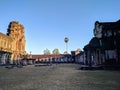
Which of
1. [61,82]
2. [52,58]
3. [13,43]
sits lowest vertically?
[61,82]

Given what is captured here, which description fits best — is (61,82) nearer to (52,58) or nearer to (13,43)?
(13,43)

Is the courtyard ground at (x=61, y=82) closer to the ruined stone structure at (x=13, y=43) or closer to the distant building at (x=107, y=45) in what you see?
the distant building at (x=107, y=45)

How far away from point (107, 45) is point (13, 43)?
40.9 meters

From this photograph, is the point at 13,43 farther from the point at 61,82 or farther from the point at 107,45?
the point at 61,82

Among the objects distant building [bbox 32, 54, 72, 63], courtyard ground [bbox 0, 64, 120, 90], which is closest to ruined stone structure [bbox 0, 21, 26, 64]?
distant building [bbox 32, 54, 72, 63]

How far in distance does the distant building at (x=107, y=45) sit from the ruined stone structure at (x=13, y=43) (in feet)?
96.9

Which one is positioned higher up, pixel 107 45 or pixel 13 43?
pixel 13 43

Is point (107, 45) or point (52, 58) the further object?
point (52, 58)

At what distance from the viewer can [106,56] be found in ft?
112

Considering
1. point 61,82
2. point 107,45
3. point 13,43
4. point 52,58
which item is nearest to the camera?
point 61,82

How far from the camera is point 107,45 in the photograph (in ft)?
117

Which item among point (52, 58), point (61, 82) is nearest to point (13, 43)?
point (52, 58)

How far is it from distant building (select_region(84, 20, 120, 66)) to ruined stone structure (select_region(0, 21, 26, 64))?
2954 cm

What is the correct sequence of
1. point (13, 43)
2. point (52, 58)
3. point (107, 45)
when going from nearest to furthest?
point (107, 45) < point (13, 43) < point (52, 58)
